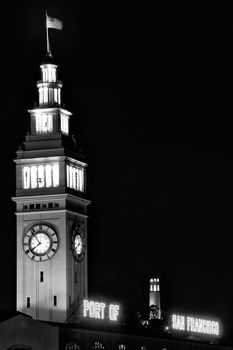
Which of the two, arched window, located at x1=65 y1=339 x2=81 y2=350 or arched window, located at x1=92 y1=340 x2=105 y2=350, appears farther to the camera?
arched window, located at x1=92 y1=340 x2=105 y2=350

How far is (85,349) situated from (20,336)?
9745 millimetres

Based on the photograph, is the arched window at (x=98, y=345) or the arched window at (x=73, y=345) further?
the arched window at (x=98, y=345)

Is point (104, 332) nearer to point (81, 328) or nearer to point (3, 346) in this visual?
point (81, 328)

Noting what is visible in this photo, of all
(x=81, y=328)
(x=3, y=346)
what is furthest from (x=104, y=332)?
(x=3, y=346)

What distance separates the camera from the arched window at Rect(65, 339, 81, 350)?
633 ft

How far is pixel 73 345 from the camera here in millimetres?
193875

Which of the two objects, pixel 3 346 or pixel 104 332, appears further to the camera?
pixel 104 332

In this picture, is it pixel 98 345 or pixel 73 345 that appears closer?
pixel 73 345

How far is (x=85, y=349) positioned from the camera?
195875 mm

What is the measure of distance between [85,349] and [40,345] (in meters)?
7.14

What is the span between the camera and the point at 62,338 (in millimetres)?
192000

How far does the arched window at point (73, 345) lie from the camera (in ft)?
633

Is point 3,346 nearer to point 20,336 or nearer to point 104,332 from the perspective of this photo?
point 20,336

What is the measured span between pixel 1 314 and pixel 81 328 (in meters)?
9.93
